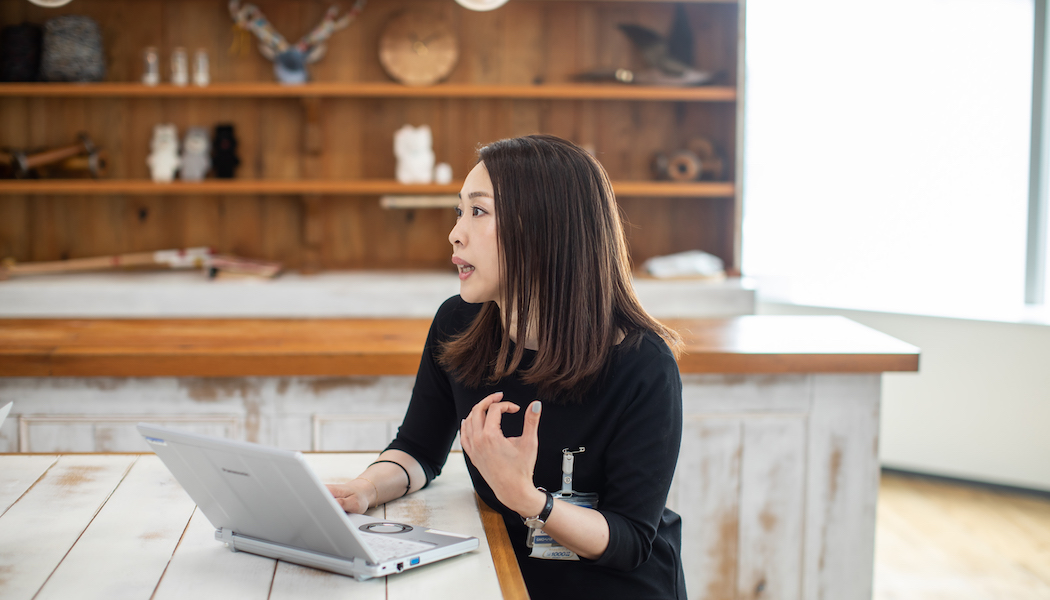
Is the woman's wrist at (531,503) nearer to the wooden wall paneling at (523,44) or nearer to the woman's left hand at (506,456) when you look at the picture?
the woman's left hand at (506,456)

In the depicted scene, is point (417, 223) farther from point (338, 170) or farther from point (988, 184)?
point (988, 184)

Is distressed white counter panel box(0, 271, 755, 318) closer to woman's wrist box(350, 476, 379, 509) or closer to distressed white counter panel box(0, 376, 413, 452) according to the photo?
distressed white counter panel box(0, 376, 413, 452)

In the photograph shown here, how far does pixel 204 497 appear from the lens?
3.55 ft

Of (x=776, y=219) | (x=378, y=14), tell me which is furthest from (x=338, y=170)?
(x=776, y=219)

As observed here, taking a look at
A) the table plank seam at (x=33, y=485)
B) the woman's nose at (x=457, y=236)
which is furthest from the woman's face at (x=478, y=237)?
the table plank seam at (x=33, y=485)

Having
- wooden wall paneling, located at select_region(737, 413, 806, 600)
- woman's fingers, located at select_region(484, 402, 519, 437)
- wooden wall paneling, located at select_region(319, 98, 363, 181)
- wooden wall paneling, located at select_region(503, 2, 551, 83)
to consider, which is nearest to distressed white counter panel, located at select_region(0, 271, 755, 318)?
wooden wall paneling, located at select_region(319, 98, 363, 181)

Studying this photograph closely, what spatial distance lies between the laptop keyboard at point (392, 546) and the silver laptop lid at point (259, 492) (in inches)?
1.3

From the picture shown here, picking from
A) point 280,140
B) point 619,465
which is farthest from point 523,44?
point 619,465

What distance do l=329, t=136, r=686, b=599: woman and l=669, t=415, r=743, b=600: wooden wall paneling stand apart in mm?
885

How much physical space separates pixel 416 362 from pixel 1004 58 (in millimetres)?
2994

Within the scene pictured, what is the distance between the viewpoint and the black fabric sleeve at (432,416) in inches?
55.9

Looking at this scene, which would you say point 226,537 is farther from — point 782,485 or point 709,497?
point 782,485

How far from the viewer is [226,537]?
43.0 inches

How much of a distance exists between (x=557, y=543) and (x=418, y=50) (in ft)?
8.87
